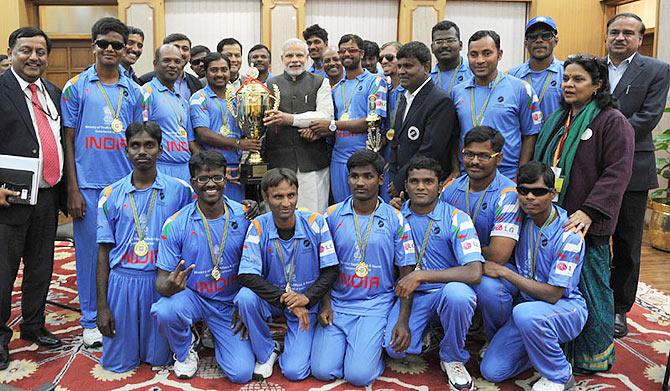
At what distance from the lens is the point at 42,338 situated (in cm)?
337

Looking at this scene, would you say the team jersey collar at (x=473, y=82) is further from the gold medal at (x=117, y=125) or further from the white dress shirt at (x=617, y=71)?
the gold medal at (x=117, y=125)

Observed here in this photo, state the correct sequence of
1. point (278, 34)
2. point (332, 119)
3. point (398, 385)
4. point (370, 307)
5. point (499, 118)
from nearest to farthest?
point (398, 385), point (370, 307), point (499, 118), point (332, 119), point (278, 34)

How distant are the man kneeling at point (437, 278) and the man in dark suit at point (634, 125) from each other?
1.19 m

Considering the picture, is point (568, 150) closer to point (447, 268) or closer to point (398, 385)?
point (447, 268)

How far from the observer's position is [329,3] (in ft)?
27.5

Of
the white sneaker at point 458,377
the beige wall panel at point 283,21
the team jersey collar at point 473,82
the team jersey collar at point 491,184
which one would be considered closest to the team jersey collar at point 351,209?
the team jersey collar at point 491,184

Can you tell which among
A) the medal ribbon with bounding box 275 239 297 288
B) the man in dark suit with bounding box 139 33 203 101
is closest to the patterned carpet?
the medal ribbon with bounding box 275 239 297 288

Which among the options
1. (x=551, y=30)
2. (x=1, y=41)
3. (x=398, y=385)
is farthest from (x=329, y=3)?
(x=398, y=385)

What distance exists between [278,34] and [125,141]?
5.12 meters

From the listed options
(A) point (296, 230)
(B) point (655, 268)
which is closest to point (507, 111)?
(A) point (296, 230)

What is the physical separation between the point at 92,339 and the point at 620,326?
3.16 metres

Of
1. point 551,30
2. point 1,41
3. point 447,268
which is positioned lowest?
point 447,268

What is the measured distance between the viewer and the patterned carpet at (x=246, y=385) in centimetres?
290

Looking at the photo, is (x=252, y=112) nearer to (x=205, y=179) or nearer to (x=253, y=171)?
(x=253, y=171)
